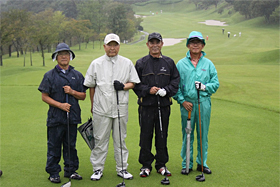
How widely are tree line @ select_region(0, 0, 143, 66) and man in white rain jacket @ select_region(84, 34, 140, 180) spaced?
31.4 m

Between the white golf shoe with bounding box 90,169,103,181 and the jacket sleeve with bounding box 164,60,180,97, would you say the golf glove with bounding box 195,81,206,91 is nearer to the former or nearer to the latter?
the jacket sleeve with bounding box 164,60,180,97

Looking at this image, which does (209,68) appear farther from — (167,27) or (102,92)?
(167,27)

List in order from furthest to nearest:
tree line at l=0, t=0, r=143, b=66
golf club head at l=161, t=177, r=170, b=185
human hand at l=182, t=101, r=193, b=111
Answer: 1. tree line at l=0, t=0, r=143, b=66
2. human hand at l=182, t=101, r=193, b=111
3. golf club head at l=161, t=177, r=170, b=185

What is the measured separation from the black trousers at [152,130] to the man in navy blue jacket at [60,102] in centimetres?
90

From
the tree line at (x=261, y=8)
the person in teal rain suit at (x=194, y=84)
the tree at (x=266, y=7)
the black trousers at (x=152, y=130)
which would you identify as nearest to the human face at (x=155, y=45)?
the person in teal rain suit at (x=194, y=84)

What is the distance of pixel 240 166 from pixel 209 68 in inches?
58.6

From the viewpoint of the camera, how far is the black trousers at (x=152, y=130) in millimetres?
4469

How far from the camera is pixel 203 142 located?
15.4 feet

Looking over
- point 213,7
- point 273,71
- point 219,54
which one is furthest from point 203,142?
point 213,7

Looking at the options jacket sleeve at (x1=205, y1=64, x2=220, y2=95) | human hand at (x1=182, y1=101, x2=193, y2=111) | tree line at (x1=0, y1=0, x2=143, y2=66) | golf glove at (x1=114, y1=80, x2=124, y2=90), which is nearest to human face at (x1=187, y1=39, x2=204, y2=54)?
jacket sleeve at (x1=205, y1=64, x2=220, y2=95)

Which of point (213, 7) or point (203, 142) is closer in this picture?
point (203, 142)

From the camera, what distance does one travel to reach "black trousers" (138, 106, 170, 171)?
4.47 metres

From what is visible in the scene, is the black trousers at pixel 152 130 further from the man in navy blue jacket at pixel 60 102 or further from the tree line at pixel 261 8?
the tree line at pixel 261 8

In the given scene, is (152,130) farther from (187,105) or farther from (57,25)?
(57,25)
